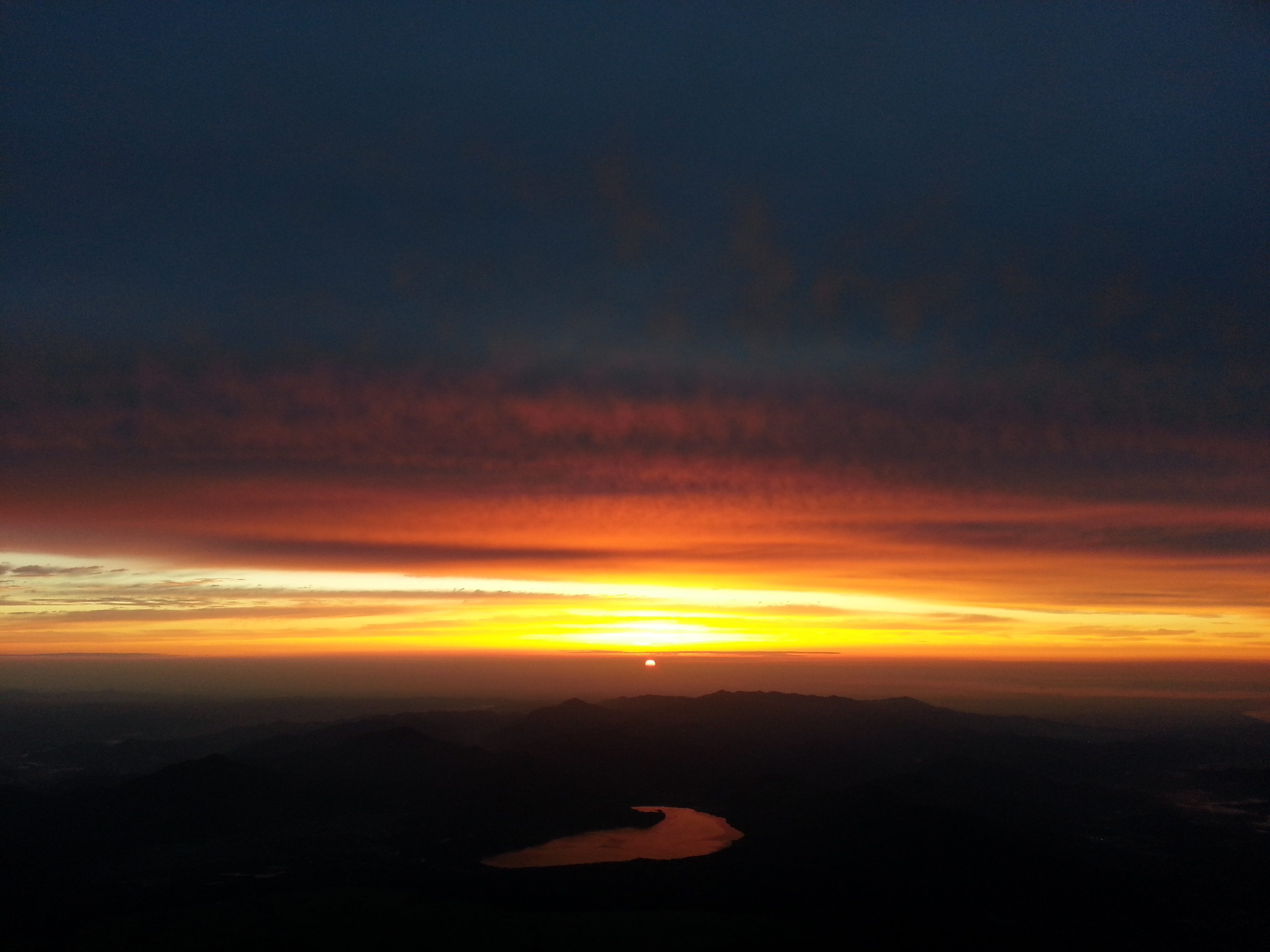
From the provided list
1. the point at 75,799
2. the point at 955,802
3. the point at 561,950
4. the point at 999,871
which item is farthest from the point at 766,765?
the point at 75,799

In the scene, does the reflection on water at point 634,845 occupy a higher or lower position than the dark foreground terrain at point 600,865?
lower

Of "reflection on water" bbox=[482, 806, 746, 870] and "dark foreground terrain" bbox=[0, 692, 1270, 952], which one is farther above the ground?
"dark foreground terrain" bbox=[0, 692, 1270, 952]

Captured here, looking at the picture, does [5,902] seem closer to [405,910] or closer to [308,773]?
[405,910]

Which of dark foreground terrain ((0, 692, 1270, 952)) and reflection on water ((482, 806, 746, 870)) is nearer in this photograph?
dark foreground terrain ((0, 692, 1270, 952))

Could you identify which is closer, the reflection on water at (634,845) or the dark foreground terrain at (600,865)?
the dark foreground terrain at (600,865)
